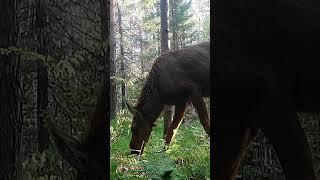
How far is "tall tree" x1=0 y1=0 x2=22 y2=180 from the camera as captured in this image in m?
1.98

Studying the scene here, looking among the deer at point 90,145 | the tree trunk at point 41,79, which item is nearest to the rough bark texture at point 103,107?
the deer at point 90,145

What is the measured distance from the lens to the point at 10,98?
2.01 metres

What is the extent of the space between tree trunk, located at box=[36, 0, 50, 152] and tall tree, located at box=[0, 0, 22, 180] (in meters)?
0.11

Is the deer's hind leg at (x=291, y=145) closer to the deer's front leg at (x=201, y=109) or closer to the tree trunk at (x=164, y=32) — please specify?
the deer's front leg at (x=201, y=109)

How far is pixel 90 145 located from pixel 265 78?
97cm

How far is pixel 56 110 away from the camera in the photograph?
1986mm

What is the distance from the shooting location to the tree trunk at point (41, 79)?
1957mm

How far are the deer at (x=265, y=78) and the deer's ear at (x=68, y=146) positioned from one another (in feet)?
2.35

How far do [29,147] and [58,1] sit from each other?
0.79 meters

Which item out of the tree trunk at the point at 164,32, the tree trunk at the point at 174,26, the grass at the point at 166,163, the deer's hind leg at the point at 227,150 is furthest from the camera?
the tree trunk at the point at 174,26

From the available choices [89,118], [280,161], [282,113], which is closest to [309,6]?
[282,113]

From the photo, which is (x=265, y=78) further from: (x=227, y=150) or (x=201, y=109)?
(x=201, y=109)

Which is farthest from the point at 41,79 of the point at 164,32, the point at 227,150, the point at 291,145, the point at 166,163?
the point at 164,32

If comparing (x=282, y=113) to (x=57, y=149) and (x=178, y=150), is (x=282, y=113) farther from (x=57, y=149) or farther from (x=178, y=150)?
(x=178, y=150)
